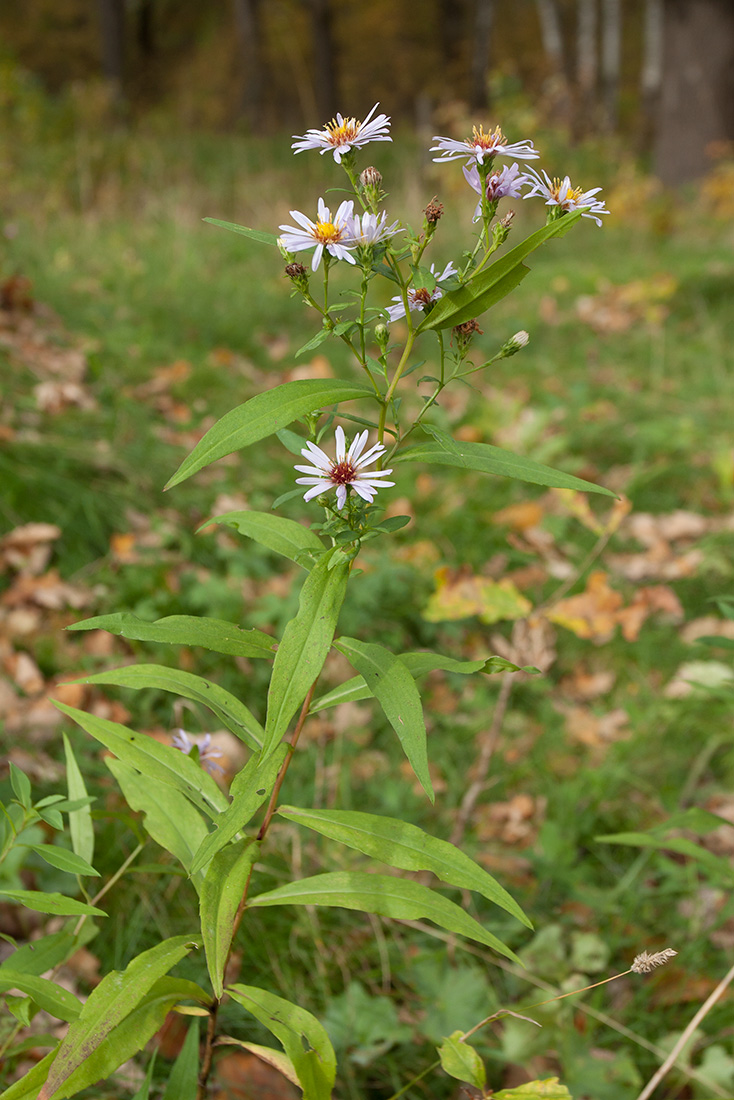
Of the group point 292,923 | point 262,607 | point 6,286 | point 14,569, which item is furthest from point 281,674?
point 6,286

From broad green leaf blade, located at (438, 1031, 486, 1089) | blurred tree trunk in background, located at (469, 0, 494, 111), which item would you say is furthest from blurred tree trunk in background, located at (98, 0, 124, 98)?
broad green leaf blade, located at (438, 1031, 486, 1089)

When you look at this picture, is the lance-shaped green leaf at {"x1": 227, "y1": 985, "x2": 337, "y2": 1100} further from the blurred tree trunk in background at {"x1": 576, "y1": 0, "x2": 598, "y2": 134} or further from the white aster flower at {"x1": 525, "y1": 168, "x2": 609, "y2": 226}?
the blurred tree trunk in background at {"x1": 576, "y1": 0, "x2": 598, "y2": 134}

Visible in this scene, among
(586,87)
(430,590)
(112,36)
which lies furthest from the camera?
(112,36)

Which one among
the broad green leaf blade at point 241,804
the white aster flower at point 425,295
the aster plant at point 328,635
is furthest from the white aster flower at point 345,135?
the broad green leaf blade at point 241,804

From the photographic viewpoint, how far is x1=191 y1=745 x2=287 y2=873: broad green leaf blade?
79 cm

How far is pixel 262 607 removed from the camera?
7.64 feet

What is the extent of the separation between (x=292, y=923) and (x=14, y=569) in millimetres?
1350

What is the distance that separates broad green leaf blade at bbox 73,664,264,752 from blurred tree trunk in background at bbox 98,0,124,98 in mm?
13866

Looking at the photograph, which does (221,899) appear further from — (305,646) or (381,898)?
(305,646)

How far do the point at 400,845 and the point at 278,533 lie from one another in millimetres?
392

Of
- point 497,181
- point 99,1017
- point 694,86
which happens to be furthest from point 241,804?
point 694,86

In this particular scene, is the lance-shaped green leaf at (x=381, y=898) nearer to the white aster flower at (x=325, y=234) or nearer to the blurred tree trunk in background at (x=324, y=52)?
the white aster flower at (x=325, y=234)

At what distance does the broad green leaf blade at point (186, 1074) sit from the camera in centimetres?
96

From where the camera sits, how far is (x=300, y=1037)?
0.92m
